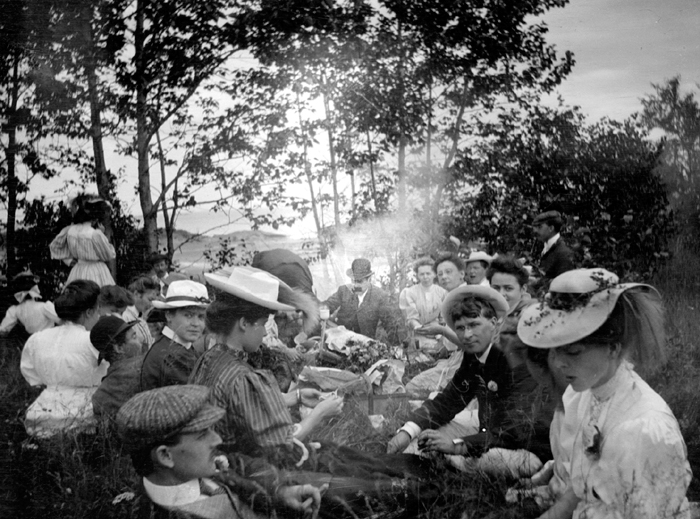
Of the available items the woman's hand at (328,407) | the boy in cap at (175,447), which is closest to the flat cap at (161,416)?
the boy in cap at (175,447)

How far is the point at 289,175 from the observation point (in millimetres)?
3205

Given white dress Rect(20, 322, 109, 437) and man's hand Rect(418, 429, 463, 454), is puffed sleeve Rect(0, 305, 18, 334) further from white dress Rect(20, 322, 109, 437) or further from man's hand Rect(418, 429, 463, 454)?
man's hand Rect(418, 429, 463, 454)

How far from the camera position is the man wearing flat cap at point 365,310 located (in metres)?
4.27

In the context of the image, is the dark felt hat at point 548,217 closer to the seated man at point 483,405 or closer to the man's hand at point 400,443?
the seated man at point 483,405

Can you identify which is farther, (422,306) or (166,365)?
(422,306)

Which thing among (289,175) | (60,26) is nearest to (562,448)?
(289,175)

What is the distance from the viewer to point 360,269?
3.66 metres

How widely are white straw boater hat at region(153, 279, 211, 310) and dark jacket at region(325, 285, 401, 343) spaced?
1.37m

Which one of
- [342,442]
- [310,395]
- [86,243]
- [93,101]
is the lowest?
[342,442]

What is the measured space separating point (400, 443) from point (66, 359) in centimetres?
181

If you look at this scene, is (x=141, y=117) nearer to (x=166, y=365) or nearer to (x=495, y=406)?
(x=166, y=365)

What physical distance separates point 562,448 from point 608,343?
0.50 meters

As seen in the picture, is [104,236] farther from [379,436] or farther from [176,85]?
[379,436]

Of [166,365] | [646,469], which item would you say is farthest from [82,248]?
[646,469]
